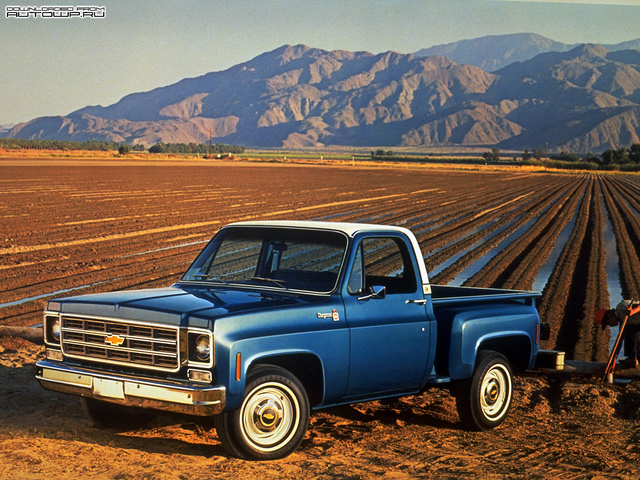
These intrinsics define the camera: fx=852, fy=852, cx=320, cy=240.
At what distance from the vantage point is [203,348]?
5863mm

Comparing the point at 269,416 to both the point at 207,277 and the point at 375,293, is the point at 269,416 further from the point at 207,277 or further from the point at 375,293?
the point at 207,277

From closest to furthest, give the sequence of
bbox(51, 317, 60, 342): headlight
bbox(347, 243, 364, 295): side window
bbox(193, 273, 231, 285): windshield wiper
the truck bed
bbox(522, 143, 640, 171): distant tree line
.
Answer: bbox(51, 317, 60, 342): headlight < bbox(347, 243, 364, 295): side window < bbox(193, 273, 231, 285): windshield wiper < the truck bed < bbox(522, 143, 640, 171): distant tree line

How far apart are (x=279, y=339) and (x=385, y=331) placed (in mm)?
1155

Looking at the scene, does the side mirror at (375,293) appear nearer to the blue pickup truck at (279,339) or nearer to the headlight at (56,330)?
the blue pickup truck at (279,339)

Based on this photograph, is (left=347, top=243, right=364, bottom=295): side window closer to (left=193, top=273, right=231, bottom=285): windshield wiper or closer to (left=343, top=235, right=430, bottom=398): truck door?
(left=343, top=235, right=430, bottom=398): truck door

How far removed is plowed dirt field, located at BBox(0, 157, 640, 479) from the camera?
6.37 metres

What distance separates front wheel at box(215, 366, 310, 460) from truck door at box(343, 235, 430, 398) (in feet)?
2.05

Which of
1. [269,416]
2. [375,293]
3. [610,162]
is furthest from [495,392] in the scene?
[610,162]

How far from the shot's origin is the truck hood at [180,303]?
596cm

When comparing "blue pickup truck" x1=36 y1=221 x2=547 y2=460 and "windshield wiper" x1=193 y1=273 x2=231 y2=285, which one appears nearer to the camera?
"blue pickup truck" x1=36 y1=221 x2=547 y2=460

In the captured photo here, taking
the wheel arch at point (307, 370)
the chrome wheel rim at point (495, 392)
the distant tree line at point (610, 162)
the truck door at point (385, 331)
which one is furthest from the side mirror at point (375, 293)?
the distant tree line at point (610, 162)

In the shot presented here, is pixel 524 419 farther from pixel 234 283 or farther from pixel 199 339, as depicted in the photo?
pixel 199 339

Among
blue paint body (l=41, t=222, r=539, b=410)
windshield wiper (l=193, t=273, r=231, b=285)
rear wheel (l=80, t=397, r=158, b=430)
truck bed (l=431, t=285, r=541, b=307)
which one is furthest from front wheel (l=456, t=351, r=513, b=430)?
rear wheel (l=80, t=397, r=158, b=430)

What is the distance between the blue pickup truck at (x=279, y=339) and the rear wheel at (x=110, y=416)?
0.04 feet
